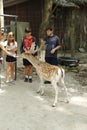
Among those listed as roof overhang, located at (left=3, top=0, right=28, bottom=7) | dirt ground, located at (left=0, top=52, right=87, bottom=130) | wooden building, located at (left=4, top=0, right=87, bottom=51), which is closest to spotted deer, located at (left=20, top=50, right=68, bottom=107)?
dirt ground, located at (left=0, top=52, right=87, bottom=130)

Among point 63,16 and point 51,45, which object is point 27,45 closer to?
point 51,45

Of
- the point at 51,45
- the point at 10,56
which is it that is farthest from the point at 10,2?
the point at 51,45

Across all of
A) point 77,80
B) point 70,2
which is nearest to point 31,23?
point 70,2

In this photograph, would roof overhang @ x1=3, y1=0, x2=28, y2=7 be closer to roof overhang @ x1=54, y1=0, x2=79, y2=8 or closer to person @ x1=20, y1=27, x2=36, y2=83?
roof overhang @ x1=54, y1=0, x2=79, y2=8

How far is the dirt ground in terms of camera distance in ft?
23.1

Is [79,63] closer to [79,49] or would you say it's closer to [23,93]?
[79,49]

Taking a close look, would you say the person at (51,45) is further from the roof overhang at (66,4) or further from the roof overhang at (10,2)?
the roof overhang at (10,2)

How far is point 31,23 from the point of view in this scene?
59.4 ft

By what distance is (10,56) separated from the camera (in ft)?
34.6

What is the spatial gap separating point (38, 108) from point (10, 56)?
9.19 feet

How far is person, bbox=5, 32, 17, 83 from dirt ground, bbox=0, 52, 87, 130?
0.27 metres

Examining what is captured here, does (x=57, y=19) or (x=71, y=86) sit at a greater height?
(x=57, y=19)

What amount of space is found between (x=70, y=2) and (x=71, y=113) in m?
10.4

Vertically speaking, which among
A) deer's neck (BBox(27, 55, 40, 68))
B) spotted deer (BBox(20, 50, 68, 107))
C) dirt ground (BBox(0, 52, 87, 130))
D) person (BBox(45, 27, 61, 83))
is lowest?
dirt ground (BBox(0, 52, 87, 130))
